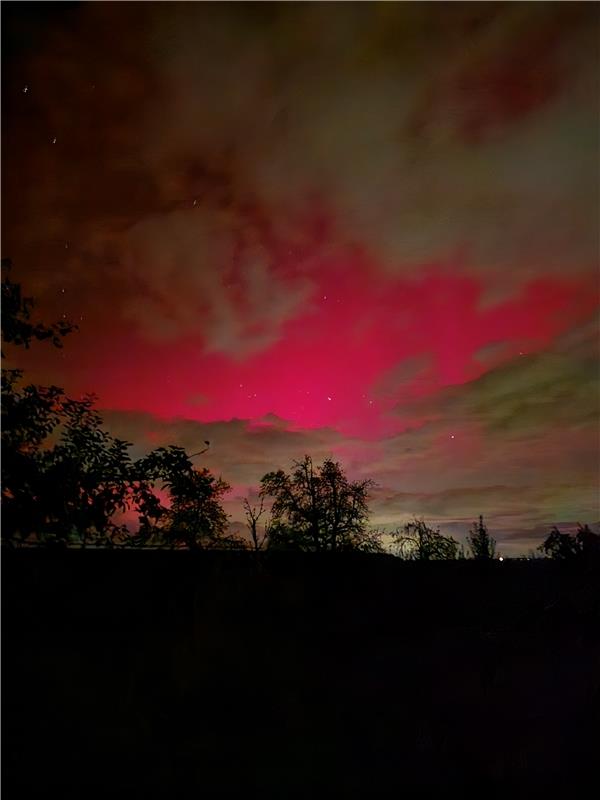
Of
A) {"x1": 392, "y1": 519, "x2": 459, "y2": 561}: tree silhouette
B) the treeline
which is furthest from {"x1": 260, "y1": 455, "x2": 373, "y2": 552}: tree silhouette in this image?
the treeline

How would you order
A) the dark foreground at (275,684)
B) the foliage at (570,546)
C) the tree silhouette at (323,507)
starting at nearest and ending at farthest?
the dark foreground at (275,684)
the foliage at (570,546)
the tree silhouette at (323,507)

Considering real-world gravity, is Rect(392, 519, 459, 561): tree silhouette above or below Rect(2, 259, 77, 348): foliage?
below

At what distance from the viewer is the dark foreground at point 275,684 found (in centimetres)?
530

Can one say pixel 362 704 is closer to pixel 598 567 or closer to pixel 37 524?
pixel 598 567

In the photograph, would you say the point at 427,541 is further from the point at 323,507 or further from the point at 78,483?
the point at 78,483

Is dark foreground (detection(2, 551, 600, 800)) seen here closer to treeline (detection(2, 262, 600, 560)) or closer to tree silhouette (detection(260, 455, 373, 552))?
treeline (detection(2, 262, 600, 560))

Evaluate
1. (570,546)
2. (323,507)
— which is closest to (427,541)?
(323,507)

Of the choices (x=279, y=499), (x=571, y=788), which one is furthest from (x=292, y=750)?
(x=279, y=499)

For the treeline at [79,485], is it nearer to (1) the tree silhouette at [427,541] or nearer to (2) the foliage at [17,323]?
(2) the foliage at [17,323]

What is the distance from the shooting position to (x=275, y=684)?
20.7 ft

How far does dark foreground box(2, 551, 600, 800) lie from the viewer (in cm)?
530

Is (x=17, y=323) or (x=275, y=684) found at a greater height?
(x=17, y=323)

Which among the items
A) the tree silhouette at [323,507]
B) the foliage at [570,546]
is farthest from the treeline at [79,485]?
the tree silhouette at [323,507]

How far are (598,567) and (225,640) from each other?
15.5ft
